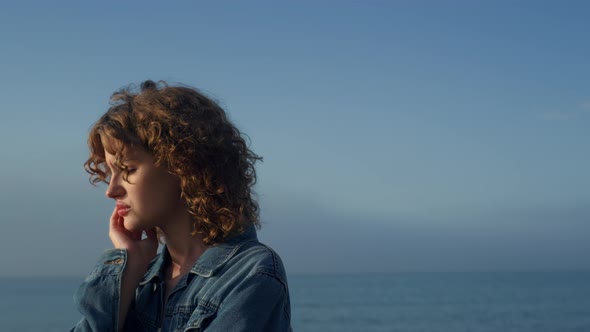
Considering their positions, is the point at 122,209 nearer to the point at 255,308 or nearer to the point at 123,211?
the point at 123,211

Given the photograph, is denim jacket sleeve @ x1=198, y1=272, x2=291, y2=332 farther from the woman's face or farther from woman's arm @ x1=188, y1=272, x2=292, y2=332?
the woman's face

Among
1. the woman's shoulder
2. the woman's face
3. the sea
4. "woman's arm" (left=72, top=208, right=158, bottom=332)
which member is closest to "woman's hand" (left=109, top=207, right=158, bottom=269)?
"woman's arm" (left=72, top=208, right=158, bottom=332)

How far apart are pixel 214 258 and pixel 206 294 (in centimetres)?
13

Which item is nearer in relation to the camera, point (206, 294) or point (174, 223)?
point (206, 294)

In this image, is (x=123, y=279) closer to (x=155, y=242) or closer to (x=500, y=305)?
(x=155, y=242)

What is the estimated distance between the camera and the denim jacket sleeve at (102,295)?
254 cm

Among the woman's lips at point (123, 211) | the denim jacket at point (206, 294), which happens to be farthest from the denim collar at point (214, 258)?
the woman's lips at point (123, 211)

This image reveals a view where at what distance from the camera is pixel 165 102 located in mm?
2652

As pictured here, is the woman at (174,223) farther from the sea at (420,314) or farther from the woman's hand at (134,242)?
the sea at (420,314)

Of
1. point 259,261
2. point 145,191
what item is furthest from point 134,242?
point 259,261

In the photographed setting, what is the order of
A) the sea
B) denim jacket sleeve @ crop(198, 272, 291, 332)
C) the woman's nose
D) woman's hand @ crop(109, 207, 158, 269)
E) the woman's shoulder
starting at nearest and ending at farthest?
denim jacket sleeve @ crop(198, 272, 291, 332) → the woman's shoulder → the woman's nose → woman's hand @ crop(109, 207, 158, 269) → the sea

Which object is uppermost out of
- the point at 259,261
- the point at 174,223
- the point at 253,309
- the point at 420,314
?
the point at 174,223

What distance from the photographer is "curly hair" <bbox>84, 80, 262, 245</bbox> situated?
8.41 feet

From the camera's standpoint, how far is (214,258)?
8.32 ft
